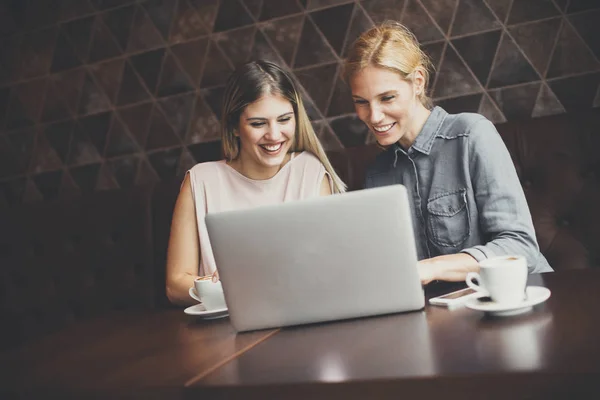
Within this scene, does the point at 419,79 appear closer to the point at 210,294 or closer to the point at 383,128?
the point at 383,128

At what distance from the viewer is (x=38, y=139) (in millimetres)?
2668

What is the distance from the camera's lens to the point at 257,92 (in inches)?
69.6

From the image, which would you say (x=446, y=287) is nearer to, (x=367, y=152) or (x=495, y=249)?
(x=495, y=249)

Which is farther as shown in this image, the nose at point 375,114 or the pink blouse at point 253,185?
the pink blouse at point 253,185

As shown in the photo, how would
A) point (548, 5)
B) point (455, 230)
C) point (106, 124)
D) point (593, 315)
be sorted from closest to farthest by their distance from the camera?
point (593, 315) < point (455, 230) < point (548, 5) < point (106, 124)

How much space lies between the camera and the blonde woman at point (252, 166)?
5.82 ft

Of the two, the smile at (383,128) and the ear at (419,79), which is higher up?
the ear at (419,79)

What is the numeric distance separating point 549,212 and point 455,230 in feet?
1.78

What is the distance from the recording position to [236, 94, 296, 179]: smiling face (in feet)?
5.83

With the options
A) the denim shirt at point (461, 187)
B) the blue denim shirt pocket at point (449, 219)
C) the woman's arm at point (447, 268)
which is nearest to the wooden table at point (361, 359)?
the woman's arm at point (447, 268)

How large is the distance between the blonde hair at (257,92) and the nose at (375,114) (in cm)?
37

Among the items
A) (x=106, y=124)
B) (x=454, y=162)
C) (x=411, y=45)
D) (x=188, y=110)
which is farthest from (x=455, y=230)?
(x=106, y=124)

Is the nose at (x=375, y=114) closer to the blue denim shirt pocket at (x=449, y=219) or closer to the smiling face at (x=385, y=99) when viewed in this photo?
the smiling face at (x=385, y=99)

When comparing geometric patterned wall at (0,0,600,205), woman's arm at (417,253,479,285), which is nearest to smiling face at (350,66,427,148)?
woman's arm at (417,253,479,285)
